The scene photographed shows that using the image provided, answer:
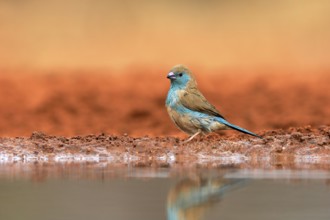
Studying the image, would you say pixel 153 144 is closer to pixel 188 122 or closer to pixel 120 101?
pixel 188 122

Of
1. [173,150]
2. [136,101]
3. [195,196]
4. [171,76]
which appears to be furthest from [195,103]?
[136,101]

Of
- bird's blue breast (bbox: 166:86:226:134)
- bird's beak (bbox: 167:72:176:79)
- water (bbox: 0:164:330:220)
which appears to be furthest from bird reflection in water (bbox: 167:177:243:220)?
bird's beak (bbox: 167:72:176:79)

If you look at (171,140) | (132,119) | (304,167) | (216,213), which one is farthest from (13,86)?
(216,213)

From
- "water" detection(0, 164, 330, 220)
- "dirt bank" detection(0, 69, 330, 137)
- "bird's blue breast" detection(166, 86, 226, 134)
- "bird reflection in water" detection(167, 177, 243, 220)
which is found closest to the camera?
"bird reflection in water" detection(167, 177, 243, 220)

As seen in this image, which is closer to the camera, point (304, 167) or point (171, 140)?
point (304, 167)

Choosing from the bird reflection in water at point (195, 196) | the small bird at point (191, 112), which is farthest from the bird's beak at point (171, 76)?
the bird reflection in water at point (195, 196)

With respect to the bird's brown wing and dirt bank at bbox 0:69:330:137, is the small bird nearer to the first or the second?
the bird's brown wing

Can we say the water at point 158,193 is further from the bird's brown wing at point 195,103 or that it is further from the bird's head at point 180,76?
the bird's head at point 180,76

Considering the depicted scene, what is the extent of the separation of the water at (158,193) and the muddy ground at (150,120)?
2.46ft

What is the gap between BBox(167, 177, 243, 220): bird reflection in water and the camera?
20.1 ft

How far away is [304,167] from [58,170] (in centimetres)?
220

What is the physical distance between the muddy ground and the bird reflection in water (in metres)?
1.23

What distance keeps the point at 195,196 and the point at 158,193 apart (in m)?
0.42

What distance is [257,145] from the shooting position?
978 centimetres
